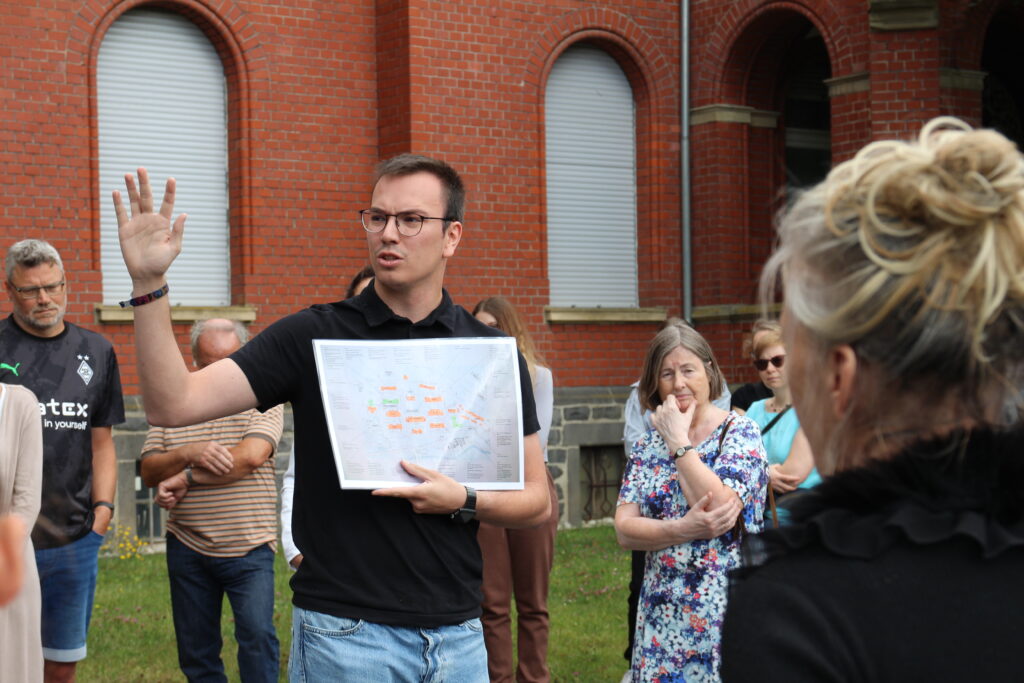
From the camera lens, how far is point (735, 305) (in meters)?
14.9

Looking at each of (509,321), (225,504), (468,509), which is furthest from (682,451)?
(225,504)

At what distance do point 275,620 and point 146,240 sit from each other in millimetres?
6587

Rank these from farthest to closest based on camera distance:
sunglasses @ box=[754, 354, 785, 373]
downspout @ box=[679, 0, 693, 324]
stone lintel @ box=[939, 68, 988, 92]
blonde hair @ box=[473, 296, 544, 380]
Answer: downspout @ box=[679, 0, 693, 324] → stone lintel @ box=[939, 68, 988, 92] → sunglasses @ box=[754, 354, 785, 373] → blonde hair @ box=[473, 296, 544, 380]

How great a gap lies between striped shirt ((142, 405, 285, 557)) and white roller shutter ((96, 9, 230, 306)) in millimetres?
6215

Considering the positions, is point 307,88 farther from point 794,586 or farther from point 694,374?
point 794,586

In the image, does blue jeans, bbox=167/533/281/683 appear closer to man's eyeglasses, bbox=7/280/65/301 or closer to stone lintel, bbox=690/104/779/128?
man's eyeglasses, bbox=7/280/65/301

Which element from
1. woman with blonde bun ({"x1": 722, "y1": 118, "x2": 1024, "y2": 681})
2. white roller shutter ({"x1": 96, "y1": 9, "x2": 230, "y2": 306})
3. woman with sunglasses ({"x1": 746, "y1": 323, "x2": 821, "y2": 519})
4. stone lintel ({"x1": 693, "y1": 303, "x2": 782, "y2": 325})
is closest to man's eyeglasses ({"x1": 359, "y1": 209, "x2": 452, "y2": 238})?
woman with blonde bun ({"x1": 722, "y1": 118, "x2": 1024, "y2": 681})

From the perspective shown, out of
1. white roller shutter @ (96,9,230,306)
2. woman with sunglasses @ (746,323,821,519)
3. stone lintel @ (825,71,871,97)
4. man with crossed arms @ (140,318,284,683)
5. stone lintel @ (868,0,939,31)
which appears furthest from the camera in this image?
stone lintel @ (825,71,871,97)

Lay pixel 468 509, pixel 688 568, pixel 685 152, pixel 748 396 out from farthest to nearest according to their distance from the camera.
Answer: pixel 685 152
pixel 748 396
pixel 688 568
pixel 468 509

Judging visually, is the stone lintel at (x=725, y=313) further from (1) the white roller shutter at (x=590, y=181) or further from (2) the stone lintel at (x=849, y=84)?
(2) the stone lintel at (x=849, y=84)

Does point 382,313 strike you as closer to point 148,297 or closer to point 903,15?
point 148,297

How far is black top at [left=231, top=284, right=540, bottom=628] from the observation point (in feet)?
11.0

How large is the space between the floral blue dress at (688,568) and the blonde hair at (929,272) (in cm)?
299

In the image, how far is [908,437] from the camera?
163cm
